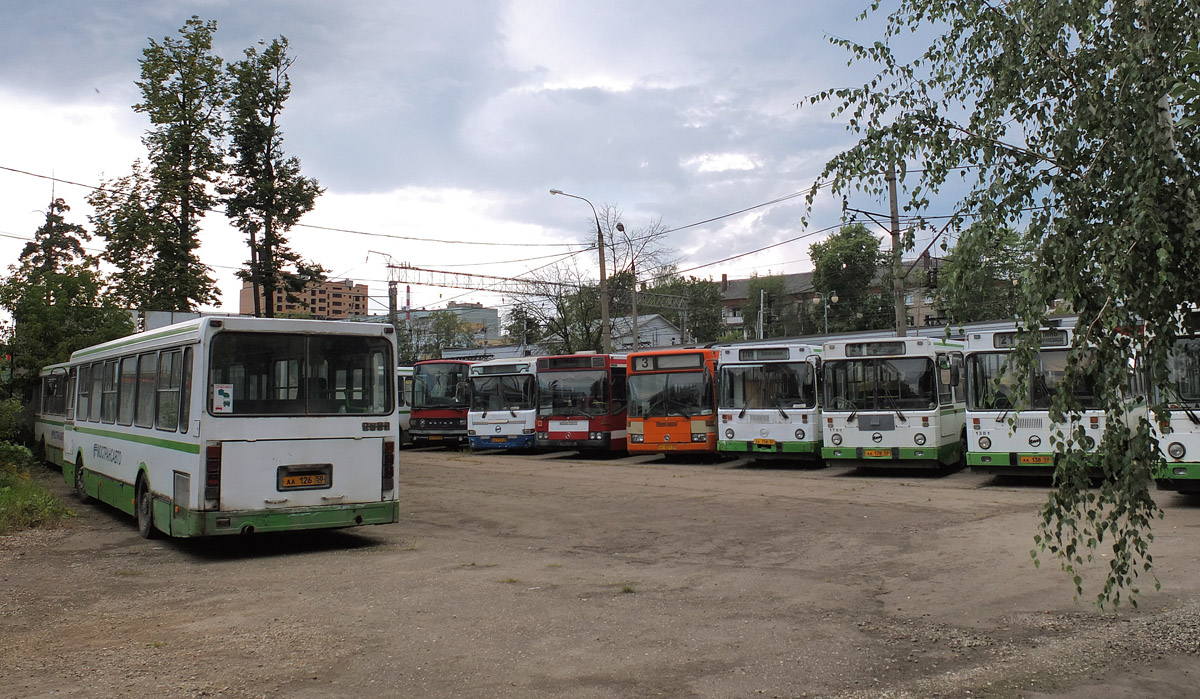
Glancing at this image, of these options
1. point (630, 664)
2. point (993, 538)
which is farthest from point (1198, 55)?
point (993, 538)

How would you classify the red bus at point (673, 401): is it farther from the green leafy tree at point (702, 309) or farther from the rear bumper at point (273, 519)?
the green leafy tree at point (702, 309)

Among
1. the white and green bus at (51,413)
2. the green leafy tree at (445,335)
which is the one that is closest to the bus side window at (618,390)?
the white and green bus at (51,413)

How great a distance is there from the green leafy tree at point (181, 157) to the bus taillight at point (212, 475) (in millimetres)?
21291

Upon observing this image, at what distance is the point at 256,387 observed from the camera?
10383mm

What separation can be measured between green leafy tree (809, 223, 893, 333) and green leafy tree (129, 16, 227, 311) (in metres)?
51.8

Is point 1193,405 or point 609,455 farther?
point 609,455

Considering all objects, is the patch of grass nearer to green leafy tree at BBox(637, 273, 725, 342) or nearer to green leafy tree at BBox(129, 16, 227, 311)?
green leafy tree at BBox(129, 16, 227, 311)

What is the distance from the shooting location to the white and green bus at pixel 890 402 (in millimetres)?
18972

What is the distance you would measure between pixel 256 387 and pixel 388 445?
172 centimetres

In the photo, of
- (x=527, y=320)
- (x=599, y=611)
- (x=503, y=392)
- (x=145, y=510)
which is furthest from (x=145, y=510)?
(x=527, y=320)

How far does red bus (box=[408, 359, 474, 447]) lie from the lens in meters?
31.6

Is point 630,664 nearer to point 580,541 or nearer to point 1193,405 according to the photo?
point 580,541

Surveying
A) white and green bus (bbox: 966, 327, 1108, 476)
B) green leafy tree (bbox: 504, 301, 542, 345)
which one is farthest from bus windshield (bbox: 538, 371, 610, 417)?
green leafy tree (bbox: 504, 301, 542, 345)

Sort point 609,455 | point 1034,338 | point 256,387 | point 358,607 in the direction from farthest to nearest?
point 609,455 → point 256,387 → point 358,607 → point 1034,338
